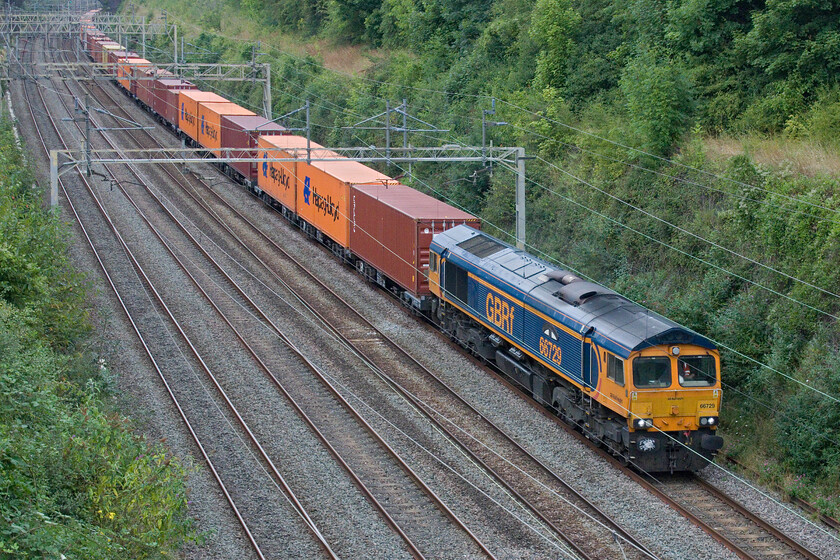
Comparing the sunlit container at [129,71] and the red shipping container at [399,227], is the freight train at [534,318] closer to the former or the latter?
the red shipping container at [399,227]

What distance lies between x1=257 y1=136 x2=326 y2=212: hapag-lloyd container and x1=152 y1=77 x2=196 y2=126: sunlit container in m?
17.5

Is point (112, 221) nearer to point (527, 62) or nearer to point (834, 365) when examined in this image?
point (527, 62)

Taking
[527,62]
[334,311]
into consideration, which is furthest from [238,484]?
[527,62]

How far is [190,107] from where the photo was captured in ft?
169

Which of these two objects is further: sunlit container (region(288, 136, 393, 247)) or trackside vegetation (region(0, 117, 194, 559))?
sunlit container (region(288, 136, 393, 247))

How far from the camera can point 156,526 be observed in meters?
12.7

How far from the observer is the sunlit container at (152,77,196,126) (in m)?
55.7

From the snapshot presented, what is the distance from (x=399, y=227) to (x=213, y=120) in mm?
22172

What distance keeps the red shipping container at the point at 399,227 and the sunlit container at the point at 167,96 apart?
28748 millimetres

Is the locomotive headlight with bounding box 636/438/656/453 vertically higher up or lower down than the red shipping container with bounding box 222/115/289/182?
lower down

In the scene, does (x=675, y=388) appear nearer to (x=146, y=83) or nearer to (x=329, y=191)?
(x=329, y=191)

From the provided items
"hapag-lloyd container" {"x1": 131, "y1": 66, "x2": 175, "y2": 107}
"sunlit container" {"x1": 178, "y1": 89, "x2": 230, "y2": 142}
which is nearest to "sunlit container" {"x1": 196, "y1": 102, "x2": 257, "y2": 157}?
"sunlit container" {"x1": 178, "y1": 89, "x2": 230, "y2": 142}

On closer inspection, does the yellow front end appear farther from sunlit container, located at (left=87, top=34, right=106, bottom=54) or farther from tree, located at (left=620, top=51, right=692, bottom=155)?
sunlit container, located at (left=87, top=34, right=106, bottom=54)

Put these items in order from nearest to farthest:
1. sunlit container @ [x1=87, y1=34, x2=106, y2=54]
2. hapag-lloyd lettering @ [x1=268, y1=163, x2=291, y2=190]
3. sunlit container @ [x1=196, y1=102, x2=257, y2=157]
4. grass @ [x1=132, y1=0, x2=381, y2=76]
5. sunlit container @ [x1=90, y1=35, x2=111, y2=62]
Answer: hapag-lloyd lettering @ [x1=268, y1=163, x2=291, y2=190] → sunlit container @ [x1=196, y1=102, x2=257, y2=157] → grass @ [x1=132, y1=0, x2=381, y2=76] → sunlit container @ [x1=90, y1=35, x2=111, y2=62] → sunlit container @ [x1=87, y1=34, x2=106, y2=54]
